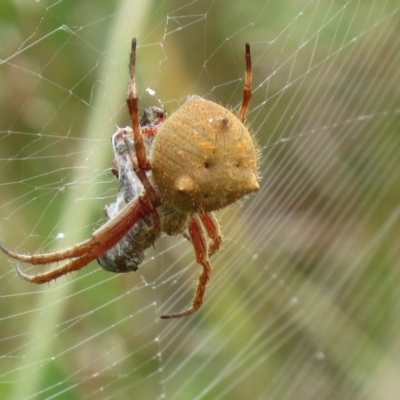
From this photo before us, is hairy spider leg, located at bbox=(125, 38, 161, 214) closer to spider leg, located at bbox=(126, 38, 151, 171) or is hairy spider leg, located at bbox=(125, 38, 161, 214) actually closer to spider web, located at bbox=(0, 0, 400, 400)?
spider leg, located at bbox=(126, 38, 151, 171)

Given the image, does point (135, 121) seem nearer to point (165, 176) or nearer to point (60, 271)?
point (165, 176)

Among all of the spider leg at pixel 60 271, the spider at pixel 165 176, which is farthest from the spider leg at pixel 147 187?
the spider leg at pixel 60 271

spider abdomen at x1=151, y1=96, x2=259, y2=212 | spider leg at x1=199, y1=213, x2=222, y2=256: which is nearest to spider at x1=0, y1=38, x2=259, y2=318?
spider abdomen at x1=151, y1=96, x2=259, y2=212

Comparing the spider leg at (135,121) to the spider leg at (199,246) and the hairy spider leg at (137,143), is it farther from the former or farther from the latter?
the spider leg at (199,246)

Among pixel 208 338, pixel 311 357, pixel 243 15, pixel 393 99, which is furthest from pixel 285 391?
pixel 243 15

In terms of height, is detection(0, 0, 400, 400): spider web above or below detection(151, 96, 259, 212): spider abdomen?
below

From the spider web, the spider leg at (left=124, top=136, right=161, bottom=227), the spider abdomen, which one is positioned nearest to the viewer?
the spider abdomen

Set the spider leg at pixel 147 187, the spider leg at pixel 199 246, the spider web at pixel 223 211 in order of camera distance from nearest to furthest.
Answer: the spider leg at pixel 147 187, the spider leg at pixel 199 246, the spider web at pixel 223 211

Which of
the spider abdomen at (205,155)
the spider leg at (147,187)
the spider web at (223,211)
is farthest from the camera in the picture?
the spider web at (223,211)

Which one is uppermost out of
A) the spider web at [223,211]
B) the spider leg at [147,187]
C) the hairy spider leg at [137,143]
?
the hairy spider leg at [137,143]
